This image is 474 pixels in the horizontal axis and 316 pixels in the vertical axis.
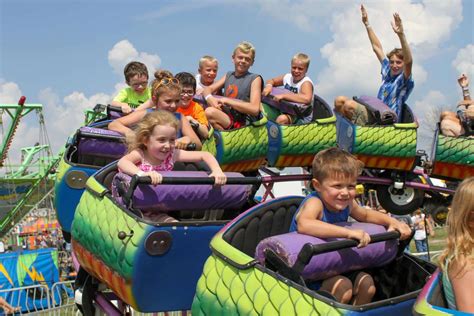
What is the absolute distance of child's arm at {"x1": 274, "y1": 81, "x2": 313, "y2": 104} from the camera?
17.5ft

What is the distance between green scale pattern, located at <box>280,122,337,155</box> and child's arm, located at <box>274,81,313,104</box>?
0.22 metres

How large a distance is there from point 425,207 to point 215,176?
3.91 meters

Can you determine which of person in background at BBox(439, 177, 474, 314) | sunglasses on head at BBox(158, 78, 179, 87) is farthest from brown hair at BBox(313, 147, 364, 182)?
sunglasses on head at BBox(158, 78, 179, 87)

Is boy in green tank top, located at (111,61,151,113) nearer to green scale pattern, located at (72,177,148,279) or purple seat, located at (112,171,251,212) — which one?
green scale pattern, located at (72,177,148,279)

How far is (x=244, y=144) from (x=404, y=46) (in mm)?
1626

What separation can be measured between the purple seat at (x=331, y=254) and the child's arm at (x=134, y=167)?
0.67m

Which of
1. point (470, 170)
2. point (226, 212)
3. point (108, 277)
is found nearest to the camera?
point (108, 277)

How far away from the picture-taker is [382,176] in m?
5.80

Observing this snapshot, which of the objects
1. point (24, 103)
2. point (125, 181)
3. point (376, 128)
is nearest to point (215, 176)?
point (125, 181)

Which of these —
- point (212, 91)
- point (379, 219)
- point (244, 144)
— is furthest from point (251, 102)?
point (379, 219)

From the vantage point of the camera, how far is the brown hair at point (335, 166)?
2.12 m

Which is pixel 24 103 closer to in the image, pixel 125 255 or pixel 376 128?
pixel 376 128

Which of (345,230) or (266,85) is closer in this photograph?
(345,230)

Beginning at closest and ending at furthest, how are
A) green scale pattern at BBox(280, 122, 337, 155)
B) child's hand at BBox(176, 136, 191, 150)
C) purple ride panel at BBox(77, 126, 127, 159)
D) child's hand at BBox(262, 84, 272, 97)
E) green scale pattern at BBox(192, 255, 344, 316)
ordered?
1. green scale pattern at BBox(192, 255, 344, 316)
2. child's hand at BBox(176, 136, 191, 150)
3. purple ride panel at BBox(77, 126, 127, 159)
4. green scale pattern at BBox(280, 122, 337, 155)
5. child's hand at BBox(262, 84, 272, 97)
